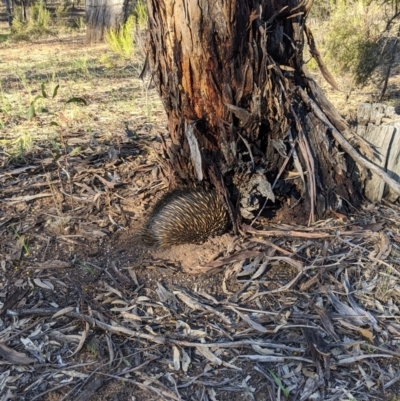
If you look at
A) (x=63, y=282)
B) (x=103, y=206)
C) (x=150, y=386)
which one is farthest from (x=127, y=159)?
(x=150, y=386)

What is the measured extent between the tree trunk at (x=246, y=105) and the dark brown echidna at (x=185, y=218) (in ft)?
0.36

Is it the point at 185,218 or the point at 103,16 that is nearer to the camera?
the point at 185,218

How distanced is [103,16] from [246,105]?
771 centimetres

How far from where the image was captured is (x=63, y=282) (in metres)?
3.00

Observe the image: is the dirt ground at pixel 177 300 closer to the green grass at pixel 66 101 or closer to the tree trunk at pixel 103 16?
the green grass at pixel 66 101

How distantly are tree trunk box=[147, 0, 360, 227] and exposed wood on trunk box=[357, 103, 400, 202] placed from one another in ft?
0.55

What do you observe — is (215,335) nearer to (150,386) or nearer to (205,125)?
(150,386)

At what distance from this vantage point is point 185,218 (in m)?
3.21

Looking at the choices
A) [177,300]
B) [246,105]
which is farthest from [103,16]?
[177,300]

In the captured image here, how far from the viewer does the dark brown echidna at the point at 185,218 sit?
3209 millimetres

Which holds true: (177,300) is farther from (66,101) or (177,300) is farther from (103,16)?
(103,16)

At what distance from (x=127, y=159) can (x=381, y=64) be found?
150 inches

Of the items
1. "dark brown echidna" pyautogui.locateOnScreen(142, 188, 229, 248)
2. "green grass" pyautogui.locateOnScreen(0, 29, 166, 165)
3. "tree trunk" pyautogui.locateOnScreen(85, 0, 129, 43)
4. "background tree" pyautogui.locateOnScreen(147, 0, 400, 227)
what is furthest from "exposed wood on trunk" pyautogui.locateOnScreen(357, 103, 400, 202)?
"tree trunk" pyautogui.locateOnScreen(85, 0, 129, 43)

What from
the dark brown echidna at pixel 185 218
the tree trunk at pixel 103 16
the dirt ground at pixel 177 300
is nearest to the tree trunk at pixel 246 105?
the dark brown echidna at pixel 185 218
